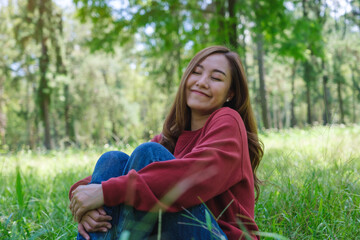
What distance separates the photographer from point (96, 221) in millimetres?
1471

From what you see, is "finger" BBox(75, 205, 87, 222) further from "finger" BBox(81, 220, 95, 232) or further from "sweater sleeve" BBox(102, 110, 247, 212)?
"sweater sleeve" BBox(102, 110, 247, 212)

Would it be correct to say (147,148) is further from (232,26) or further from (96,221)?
(232,26)

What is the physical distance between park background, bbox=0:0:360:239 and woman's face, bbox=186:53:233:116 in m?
0.72

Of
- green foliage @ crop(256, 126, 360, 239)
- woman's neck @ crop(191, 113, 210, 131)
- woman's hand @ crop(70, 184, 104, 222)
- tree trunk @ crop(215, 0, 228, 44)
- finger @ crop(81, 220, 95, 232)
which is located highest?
tree trunk @ crop(215, 0, 228, 44)

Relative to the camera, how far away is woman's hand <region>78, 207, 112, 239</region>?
1466 millimetres

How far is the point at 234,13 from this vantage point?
7.10 m

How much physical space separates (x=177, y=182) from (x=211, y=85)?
0.87 m

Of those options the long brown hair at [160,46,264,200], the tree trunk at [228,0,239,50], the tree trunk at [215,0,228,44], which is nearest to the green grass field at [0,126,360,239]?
the long brown hair at [160,46,264,200]

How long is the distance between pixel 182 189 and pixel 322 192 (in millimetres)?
1403

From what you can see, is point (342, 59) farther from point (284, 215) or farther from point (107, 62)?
point (284, 215)

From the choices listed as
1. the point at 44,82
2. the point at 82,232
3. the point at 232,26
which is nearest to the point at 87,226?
the point at 82,232

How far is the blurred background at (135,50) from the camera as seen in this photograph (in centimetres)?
704

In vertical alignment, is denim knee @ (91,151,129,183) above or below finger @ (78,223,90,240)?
above

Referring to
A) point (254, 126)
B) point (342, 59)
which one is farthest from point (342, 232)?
point (342, 59)
